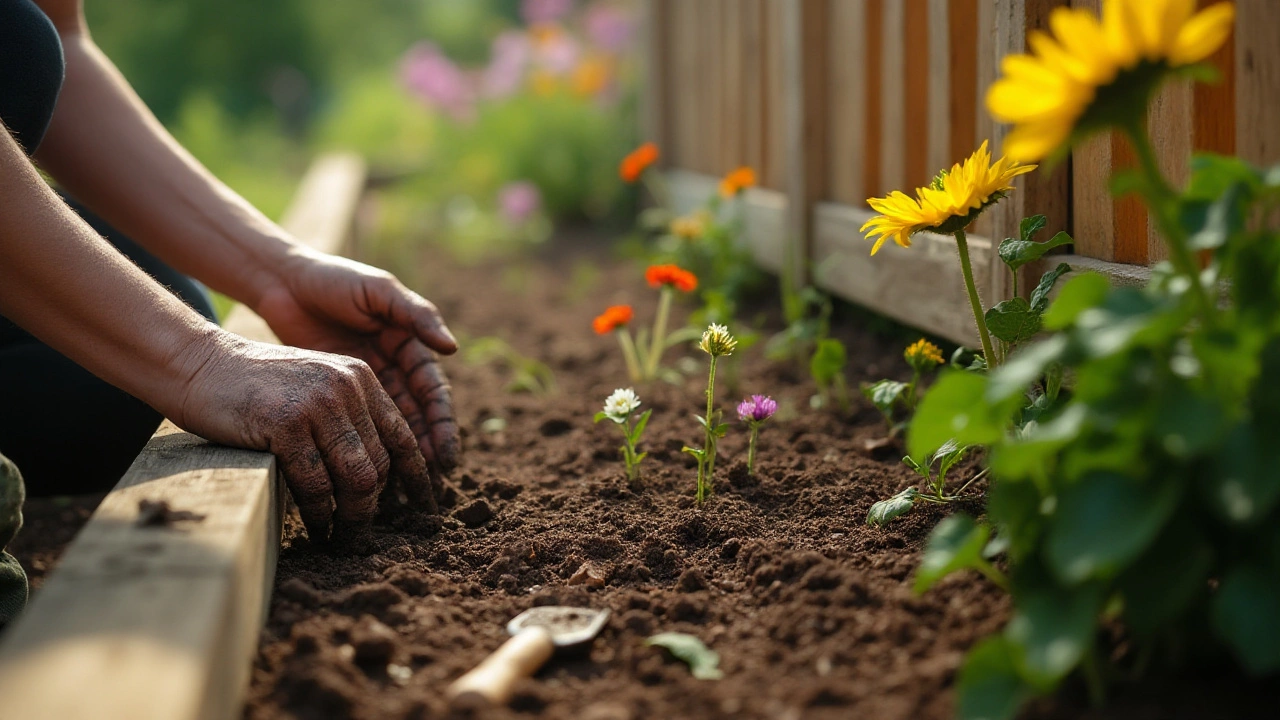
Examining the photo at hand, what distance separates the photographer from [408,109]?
34.3 feet

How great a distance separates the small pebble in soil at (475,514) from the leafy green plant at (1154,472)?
36.0 inches

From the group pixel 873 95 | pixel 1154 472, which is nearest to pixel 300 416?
pixel 1154 472

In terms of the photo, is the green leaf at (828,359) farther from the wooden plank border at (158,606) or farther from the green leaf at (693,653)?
the wooden plank border at (158,606)

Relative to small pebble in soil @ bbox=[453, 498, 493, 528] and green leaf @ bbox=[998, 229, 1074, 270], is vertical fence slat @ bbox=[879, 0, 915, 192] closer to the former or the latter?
green leaf @ bbox=[998, 229, 1074, 270]

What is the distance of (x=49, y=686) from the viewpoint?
899mm

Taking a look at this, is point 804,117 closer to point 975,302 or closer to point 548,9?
point 975,302

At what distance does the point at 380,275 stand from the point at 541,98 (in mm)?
4479

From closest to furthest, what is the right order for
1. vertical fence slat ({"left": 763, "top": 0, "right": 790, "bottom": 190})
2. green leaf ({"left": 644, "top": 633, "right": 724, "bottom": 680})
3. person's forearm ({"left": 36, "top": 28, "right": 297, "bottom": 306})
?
green leaf ({"left": 644, "top": 633, "right": 724, "bottom": 680}) → person's forearm ({"left": 36, "top": 28, "right": 297, "bottom": 306}) → vertical fence slat ({"left": 763, "top": 0, "right": 790, "bottom": 190})

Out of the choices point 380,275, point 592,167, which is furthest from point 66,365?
point 592,167

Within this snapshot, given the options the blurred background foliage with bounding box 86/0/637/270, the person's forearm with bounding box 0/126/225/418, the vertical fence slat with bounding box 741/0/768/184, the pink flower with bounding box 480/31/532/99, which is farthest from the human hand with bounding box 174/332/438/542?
the pink flower with bounding box 480/31/532/99

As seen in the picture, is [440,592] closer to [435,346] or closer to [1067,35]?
[435,346]

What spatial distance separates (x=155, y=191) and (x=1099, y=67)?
186 centimetres

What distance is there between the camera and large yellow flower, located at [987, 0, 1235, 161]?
0.95 metres

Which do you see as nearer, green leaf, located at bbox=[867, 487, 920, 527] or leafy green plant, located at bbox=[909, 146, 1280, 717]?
leafy green plant, located at bbox=[909, 146, 1280, 717]
